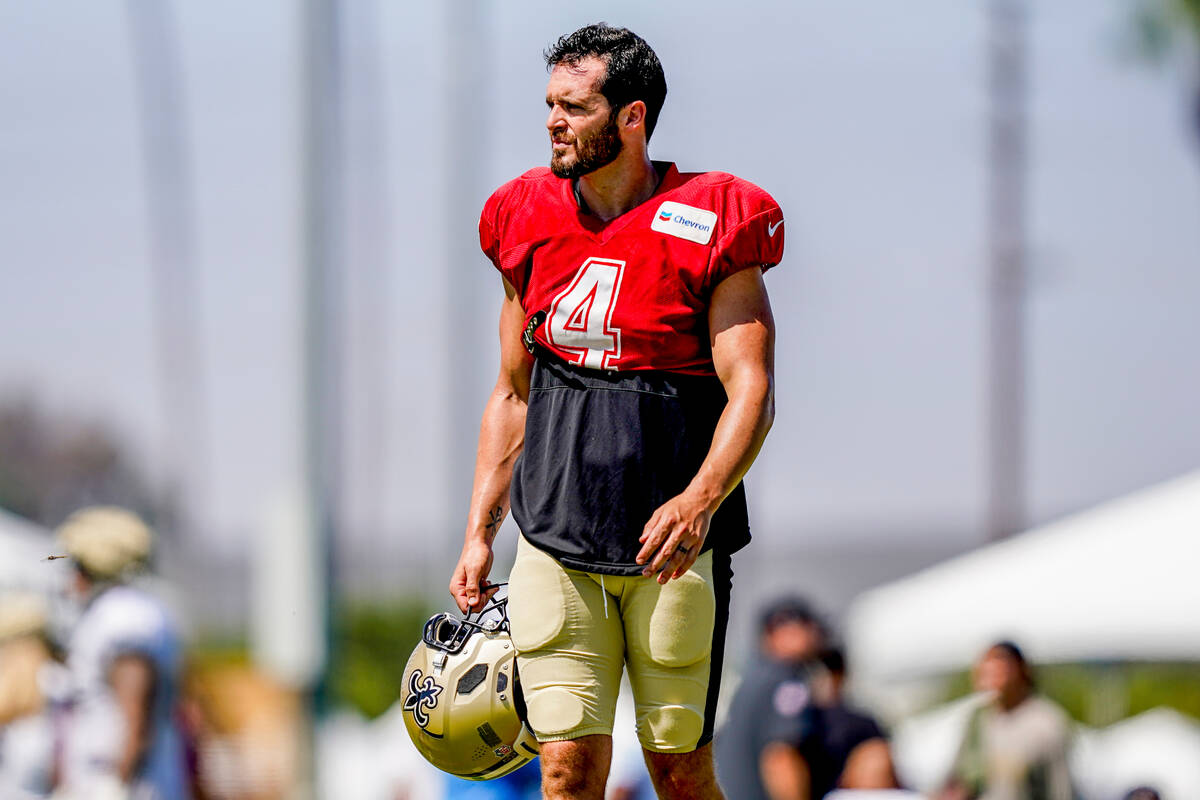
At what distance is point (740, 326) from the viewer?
12.7 ft

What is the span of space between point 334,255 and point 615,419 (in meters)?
8.29

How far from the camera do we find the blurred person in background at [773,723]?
806 cm

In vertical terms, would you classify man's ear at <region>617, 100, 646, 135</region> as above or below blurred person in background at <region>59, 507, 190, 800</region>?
above

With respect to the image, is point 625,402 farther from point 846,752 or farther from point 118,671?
point 846,752

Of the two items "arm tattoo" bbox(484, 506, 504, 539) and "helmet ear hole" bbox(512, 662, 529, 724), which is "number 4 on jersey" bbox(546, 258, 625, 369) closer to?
"arm tattoo" bbox(484, 506, 504, 539)

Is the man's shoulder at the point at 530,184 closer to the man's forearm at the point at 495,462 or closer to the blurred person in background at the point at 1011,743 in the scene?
the man's forearm at the point at 495,462

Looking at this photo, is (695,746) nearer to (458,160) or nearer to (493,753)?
(493,753)

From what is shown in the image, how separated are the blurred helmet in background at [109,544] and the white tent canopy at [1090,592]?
5.63 meters

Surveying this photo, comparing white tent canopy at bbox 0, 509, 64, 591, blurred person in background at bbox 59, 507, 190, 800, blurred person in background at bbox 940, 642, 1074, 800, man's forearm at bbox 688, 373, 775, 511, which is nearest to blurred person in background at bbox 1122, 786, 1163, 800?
blurred person in background at bbox 940, 642, 1074, 800

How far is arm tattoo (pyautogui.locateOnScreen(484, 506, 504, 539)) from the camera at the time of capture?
13.6 ft

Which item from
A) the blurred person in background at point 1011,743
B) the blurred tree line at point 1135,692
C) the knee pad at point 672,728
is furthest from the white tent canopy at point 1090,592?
the knee pad at point 672,728

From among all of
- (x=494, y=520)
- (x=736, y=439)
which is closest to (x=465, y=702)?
(x=494, y=520)

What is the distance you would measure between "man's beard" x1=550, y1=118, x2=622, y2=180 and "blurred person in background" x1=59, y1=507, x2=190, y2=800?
363 centimetres

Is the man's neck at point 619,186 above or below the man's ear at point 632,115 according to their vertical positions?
below
